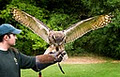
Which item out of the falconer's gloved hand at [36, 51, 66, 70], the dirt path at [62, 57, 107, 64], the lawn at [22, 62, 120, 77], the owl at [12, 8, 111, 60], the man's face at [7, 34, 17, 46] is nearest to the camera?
the man's face at [7, 34, 17, 46]

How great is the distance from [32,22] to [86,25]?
0.91 metres

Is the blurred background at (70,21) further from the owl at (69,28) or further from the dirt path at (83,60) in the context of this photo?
the owl at (69,28)

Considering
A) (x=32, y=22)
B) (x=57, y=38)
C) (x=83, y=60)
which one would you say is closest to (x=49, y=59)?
(x=57, y=38)

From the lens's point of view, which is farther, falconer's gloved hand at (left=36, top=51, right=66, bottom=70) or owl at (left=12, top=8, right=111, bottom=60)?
owl at (left=12, top=8, right=111, bottom=60)

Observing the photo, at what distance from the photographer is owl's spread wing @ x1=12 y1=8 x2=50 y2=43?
566 centimetres

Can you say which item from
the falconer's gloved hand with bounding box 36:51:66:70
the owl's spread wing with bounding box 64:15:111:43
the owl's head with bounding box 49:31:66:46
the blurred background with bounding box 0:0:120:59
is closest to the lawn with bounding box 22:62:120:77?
the blurred background with bounding box 0:0:120:59

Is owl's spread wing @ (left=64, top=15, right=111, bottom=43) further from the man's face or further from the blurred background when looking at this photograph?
the blurred background

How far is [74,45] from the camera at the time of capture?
15.5 meters

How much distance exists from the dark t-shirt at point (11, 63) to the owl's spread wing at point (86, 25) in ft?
8.38

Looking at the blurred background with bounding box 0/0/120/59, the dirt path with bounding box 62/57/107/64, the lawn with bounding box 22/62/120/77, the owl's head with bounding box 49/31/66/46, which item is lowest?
the dirt path with bounding box 62/57/107/64

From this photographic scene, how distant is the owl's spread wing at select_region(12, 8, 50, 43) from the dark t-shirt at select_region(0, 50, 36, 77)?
96.3 inches

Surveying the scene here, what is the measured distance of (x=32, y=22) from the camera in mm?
5883

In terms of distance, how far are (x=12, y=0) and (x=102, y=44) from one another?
4101 millimetres

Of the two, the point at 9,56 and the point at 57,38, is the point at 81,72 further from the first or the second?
the point at 9,56
